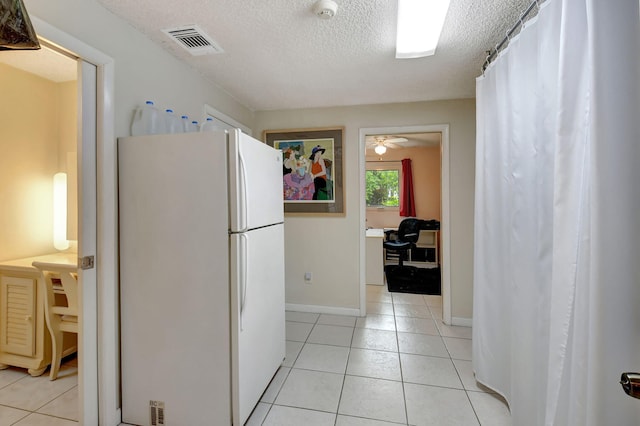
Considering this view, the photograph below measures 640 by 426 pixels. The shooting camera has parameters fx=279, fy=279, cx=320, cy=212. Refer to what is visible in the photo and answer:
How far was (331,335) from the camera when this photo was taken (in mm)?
2662

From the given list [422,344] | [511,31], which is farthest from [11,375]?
[511,31]

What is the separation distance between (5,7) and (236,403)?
1.68 m

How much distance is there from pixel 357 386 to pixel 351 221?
163 centimetres

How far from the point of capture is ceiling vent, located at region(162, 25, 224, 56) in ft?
5.51

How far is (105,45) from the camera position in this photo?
147cm

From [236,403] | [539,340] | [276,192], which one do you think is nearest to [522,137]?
[539,340]

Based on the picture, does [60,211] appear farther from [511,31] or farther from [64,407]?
[511,31]

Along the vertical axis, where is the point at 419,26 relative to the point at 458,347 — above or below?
above

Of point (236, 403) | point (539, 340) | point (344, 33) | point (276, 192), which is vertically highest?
point (344, 33)

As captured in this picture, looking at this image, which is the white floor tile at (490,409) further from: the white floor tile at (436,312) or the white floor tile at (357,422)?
the white floor tile at (436,312)

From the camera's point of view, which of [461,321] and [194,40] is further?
[461,321]

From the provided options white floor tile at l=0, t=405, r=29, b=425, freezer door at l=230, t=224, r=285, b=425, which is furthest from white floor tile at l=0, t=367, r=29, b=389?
freezer door at l=230, t=224, r=285, b=425

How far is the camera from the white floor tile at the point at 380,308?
3203 mm

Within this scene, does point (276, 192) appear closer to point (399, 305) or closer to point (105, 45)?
point (105, 45)
